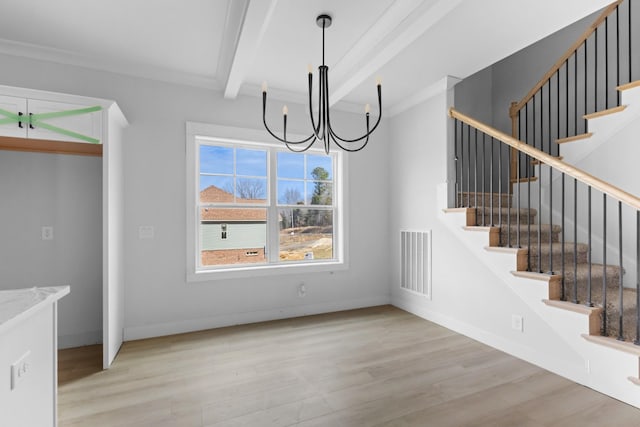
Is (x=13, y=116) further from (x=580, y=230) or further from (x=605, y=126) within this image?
(x=580, y=230)

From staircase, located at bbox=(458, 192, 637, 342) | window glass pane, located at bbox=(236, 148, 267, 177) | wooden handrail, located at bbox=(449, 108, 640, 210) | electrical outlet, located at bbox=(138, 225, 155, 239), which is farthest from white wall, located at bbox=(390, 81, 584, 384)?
electrical outlet, located at bbox=(138, 225, 155, 239)

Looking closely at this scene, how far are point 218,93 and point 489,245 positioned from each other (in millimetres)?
3090

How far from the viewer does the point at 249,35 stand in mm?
2375

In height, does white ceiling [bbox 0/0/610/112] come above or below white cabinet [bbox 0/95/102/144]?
above

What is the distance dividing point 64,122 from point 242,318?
2.39 m

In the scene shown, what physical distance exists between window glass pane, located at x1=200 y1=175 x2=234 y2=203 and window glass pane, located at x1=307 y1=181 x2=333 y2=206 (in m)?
0.96

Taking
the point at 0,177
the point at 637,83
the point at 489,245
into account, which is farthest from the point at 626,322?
the point at 0,177

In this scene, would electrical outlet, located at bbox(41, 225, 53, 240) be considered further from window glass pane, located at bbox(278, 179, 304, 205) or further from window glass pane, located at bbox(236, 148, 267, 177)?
window glass pane, located at bbox(278, 179, 304, 205)

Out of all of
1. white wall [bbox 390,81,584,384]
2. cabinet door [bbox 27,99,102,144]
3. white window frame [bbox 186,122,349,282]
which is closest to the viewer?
cabinet door [bbox 27,99,102,144]

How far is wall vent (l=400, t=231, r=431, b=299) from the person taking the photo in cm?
376

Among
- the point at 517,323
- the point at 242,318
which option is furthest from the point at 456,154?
the point at 242,318

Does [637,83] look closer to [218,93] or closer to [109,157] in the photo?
[218,93]

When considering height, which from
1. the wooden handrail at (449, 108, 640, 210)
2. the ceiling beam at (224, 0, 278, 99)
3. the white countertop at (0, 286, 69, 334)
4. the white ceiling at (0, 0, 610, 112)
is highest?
the white ceiling at (0, 0, 610, 112)

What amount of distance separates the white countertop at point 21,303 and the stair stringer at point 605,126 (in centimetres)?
409
